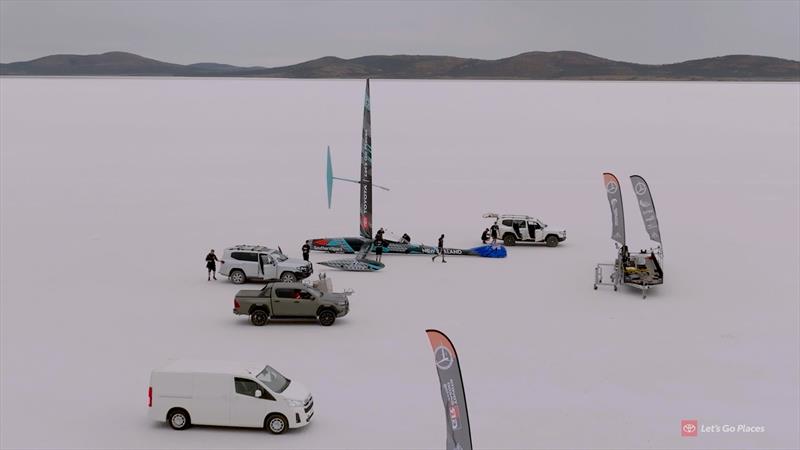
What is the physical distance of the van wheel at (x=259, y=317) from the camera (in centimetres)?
2633

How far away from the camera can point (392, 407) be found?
65.7ft

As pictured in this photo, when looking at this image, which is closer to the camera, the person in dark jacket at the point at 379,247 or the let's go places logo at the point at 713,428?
the let's go places logo at the point at 713,428

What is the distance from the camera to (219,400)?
18.4 m

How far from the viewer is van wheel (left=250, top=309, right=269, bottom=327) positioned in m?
26.3

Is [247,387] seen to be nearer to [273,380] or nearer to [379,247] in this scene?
[273,380]

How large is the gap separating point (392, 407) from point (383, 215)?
28.9 m

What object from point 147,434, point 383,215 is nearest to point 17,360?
point 147,434

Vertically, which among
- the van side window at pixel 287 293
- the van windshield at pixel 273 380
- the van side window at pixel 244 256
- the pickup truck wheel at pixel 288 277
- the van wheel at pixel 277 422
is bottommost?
the pickup truck wheel at pixel 288 277

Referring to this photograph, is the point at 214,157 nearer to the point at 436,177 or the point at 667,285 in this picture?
the point at 436,177

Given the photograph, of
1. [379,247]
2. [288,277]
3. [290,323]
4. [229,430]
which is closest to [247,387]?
[229,430]

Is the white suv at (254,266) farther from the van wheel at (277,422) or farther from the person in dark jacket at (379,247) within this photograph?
the van wheel at (277,422)

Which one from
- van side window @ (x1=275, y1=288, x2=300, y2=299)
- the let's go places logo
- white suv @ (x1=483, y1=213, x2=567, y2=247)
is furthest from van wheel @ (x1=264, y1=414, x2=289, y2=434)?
white suv @ (x1=483, y1=213, x2=567, y2=247)

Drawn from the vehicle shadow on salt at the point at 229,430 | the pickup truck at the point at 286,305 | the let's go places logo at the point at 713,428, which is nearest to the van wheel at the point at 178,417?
the vehicle shadow on salt at the point at 229,430

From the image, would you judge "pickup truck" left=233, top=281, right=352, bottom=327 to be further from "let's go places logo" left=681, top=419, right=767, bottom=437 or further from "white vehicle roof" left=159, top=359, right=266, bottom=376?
"let's go places logo" left=681, top=419, right=767, bottom=437
